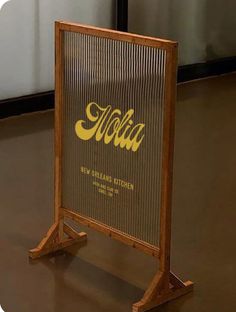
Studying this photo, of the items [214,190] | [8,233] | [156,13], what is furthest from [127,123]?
[156,13]

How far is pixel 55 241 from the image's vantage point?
397 centimetres

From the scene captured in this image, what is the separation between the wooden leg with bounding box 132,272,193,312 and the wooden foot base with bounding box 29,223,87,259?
2.33 ft

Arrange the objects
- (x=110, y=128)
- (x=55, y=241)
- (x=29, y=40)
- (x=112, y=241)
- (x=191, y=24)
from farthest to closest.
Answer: (x=191, y=24) → (x=29, y=40) → (x=112, y=241) → (x=55, y=241) → (x=110, y=128)

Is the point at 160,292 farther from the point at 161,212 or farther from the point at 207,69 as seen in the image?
the point at 207,69

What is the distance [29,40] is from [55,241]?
9.02 feet

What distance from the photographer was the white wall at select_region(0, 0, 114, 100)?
614 cm

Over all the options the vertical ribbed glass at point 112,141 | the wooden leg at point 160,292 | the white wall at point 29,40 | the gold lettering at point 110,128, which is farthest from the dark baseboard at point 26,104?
the wooden leg at point 160,292

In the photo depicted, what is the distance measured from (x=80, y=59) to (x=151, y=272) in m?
1.10

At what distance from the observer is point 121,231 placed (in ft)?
11.8

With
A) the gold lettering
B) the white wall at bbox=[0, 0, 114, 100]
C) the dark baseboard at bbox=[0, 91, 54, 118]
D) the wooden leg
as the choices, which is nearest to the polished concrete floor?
the wooden leg

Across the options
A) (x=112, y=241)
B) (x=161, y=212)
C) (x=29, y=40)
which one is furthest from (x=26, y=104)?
(x=161, y=212)

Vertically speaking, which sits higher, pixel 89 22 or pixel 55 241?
pixel 89 22

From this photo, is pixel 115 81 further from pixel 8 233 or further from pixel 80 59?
pixel 8 233

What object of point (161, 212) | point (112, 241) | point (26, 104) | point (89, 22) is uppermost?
point (89, 22)
